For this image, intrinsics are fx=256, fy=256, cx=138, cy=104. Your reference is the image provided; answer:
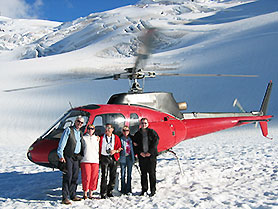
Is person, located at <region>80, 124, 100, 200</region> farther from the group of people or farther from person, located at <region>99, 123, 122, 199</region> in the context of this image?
person, located at <region>99, 123, 122, 199</region>

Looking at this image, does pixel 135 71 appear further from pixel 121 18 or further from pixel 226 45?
pixel 121 18

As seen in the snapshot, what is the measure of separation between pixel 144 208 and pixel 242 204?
1557 mm

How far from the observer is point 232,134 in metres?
13.6

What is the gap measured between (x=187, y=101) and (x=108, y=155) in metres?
15.6

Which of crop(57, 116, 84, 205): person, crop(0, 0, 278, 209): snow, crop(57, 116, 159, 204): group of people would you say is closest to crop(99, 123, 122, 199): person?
crop(57, 116, 159, 204): group of people

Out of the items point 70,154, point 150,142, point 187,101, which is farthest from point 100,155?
point 187,101

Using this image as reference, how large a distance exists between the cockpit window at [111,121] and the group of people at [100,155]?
275 millimetres

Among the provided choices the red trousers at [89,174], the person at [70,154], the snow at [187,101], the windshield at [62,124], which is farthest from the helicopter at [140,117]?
the snow at [187,101]

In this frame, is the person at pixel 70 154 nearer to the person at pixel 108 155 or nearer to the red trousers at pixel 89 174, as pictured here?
the red trousers at pixel 89 174

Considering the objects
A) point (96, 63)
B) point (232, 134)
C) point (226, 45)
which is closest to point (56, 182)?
point (232, 134)

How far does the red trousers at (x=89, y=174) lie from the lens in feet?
14.5

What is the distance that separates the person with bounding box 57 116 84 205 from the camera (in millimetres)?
4248

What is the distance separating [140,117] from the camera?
17.6 ft

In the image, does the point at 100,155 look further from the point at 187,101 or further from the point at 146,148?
the point at 187,101
